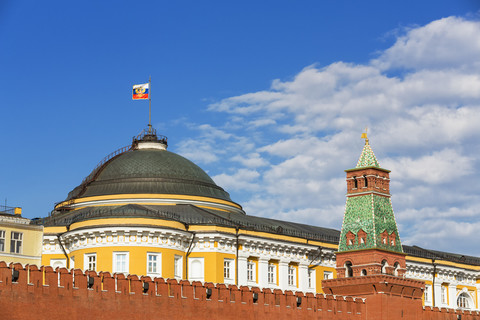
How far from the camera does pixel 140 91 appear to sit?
82.8 m

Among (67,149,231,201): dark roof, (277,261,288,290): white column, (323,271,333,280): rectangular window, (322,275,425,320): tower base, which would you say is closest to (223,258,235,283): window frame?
(277,261,288,290): white column

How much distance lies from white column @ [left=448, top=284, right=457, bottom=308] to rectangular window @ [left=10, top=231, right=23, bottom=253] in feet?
141

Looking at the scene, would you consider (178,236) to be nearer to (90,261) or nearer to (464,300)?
(90,261)

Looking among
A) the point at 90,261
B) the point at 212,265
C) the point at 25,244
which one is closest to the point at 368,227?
the point at 212,265

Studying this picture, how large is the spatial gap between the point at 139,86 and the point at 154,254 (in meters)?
19.7

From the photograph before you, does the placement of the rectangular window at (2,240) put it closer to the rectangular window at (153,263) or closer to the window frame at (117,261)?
the window frame at (117,261)

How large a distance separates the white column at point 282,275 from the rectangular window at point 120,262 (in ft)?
43.7

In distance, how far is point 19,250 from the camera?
196ft

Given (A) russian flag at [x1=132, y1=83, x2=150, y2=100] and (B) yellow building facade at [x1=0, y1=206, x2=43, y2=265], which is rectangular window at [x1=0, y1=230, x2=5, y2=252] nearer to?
(B) yellow building facade at [x1=0, y1=206, x2=43, y2=265]

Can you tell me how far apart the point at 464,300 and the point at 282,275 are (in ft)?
78.4

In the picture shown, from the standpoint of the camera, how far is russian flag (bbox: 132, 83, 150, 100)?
3243 inches

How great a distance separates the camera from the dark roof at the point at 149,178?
3031 inches

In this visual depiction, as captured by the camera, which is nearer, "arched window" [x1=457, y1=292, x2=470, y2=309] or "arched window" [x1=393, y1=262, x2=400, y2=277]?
"arched window" [x1=393, y1=262, x2=400, y2=277]

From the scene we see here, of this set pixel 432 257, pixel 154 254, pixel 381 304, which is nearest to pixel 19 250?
pixel 154 254
